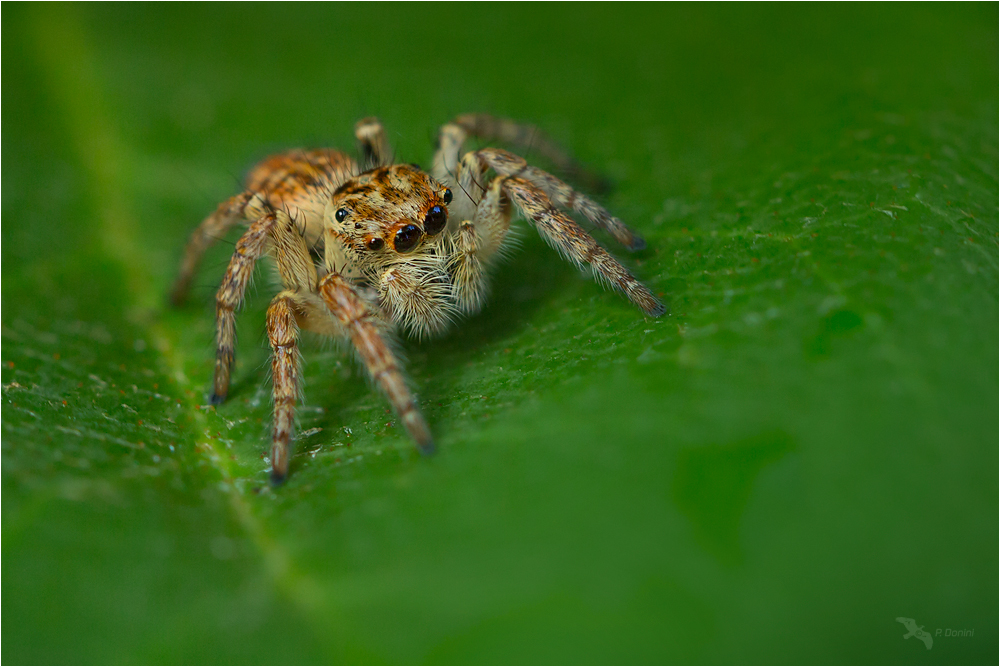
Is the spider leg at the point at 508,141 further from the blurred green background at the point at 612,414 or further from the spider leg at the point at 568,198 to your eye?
the spider leg at the point at 568,198

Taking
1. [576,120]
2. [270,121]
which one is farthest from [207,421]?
[576,120]

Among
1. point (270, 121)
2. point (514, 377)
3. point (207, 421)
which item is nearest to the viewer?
point (514, 377)

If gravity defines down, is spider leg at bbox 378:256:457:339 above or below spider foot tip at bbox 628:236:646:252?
above

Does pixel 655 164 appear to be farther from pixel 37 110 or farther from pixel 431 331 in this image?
pixel 37 110

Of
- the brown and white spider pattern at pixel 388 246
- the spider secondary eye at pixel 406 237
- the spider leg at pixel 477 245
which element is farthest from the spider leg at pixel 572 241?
the spider secondary eye at pixel 406 237

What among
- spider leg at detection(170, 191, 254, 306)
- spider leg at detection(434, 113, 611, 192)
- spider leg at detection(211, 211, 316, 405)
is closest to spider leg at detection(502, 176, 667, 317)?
spider leg at detection(434, 113, 611, 192)

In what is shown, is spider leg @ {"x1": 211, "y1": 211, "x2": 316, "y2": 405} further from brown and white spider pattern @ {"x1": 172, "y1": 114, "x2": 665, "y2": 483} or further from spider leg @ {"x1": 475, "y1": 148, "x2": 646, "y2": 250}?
spider leg @ {"x1": 475, "y1": 148, "x2": 646, "y2": 250}

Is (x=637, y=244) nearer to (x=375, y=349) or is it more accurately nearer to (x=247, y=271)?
(x=375, y=349)

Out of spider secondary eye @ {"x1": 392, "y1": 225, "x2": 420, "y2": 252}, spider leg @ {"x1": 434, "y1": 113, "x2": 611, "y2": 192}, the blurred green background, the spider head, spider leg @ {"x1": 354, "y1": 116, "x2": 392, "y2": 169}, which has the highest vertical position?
spider leg @ {"x1": 354, "y1": 116, "x2": 392, "y2": 169}
